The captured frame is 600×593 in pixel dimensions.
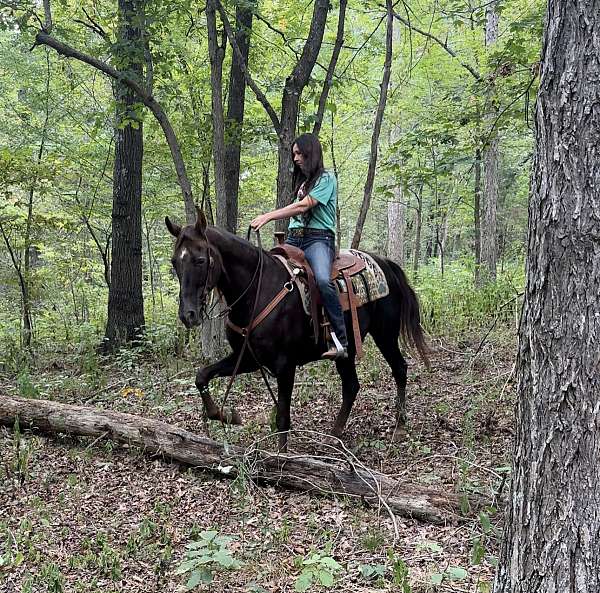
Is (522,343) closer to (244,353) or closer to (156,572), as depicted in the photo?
(156,572)

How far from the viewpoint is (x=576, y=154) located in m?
2.17

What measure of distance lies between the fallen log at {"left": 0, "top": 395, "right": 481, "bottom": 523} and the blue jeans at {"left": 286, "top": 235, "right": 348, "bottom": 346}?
1260 mm

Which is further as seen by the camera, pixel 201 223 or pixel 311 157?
pixel 311 157

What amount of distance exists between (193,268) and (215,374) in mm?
1161

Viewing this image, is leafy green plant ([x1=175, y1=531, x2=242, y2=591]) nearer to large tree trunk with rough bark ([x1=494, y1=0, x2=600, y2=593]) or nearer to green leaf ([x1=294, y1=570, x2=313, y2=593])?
green leaf ([x1=294, y1=570, x2=313, y2=593])

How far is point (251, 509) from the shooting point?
15.0 feet

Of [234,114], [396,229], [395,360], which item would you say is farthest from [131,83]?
[396,229]

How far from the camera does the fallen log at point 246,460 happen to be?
4.35 meters

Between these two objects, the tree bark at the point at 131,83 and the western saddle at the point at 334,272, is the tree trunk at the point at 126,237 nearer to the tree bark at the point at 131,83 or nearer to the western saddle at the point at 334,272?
the tree bark at the point at 131,83

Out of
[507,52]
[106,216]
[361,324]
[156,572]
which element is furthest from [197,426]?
[106,216]

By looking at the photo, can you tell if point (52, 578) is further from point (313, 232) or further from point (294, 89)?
point (294, 89)

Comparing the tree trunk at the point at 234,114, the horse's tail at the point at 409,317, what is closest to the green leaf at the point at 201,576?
the horse's tail at the point at 409,317

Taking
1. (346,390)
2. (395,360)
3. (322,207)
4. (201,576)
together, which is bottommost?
(201,576)

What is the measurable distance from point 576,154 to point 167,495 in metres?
4.08
